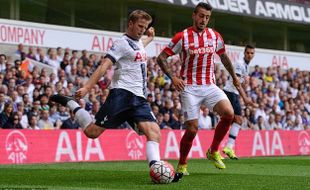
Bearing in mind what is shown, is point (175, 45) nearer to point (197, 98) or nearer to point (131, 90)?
point (197, 98)

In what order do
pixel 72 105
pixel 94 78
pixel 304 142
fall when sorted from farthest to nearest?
pixel 304 142, pixel 72 105, pixel 94 78

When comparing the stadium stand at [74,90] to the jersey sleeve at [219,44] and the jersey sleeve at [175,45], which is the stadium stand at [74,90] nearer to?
the jersey sleeve at [175,45]

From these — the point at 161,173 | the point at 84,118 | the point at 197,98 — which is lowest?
the point at 161,173

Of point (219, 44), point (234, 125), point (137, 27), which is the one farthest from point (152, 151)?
point (234, 125)

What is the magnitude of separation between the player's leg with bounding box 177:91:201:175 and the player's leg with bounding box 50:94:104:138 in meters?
1.67

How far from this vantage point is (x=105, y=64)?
32.1 ft

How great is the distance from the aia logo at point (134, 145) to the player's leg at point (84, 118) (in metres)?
8.61

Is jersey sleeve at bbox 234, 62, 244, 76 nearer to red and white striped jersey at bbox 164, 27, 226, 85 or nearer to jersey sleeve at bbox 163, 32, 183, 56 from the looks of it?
red and white striped jersey at bbox 164, 27, 226, 85

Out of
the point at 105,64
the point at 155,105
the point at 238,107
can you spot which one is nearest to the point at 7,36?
the point at 155,105

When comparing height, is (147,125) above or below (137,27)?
below

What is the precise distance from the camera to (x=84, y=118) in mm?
10422

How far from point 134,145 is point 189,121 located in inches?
318

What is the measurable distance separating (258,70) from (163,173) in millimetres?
20394

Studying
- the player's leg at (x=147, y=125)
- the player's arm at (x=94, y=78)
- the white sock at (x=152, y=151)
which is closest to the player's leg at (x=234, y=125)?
the player's leg at (x=147, y=125)
